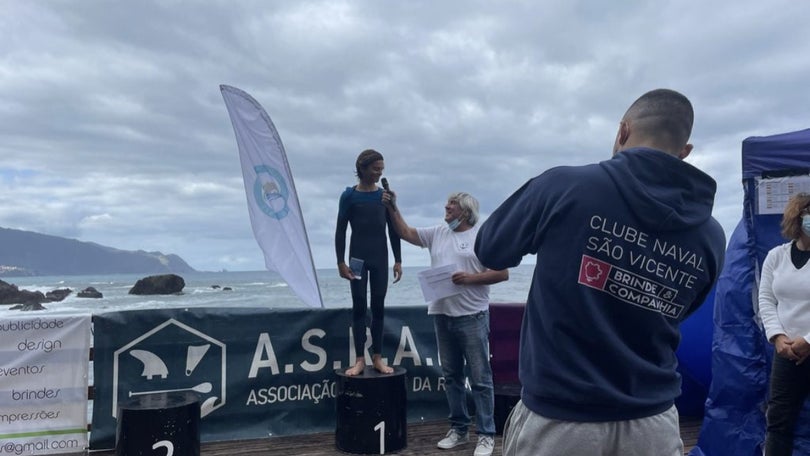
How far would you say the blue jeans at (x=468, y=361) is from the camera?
4.57m

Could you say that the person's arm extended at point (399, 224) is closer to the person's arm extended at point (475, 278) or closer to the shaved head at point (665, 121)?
the person's arm extended at point (475, 278)

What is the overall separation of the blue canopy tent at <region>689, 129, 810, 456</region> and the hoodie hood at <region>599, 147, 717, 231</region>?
2.97 metres

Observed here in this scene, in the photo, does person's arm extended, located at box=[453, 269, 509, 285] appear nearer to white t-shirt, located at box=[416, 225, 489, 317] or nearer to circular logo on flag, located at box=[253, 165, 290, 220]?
white t-shirt, located at box=[416, 225, 489, 317]

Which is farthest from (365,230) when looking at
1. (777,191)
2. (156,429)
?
(777,191)

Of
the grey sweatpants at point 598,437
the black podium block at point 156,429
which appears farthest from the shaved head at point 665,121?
the black podium block at point 156,429

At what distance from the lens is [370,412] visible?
464 cm

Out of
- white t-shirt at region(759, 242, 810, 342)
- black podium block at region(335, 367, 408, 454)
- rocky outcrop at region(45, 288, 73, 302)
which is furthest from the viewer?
rocky outcrop at region(45, 288, 73, 302)

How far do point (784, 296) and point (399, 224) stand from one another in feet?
8.80

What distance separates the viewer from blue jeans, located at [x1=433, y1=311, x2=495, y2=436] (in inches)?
180

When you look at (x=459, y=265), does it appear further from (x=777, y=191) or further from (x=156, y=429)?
(x=156, y=429)

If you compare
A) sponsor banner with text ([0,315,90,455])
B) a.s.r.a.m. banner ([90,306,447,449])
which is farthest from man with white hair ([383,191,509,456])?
sponsor banner with text ([0,315,90,455])

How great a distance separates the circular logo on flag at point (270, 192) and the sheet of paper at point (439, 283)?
6.43 feet

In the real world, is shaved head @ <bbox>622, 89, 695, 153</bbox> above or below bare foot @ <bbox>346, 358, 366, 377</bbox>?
above

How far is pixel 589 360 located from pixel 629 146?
656 mm
